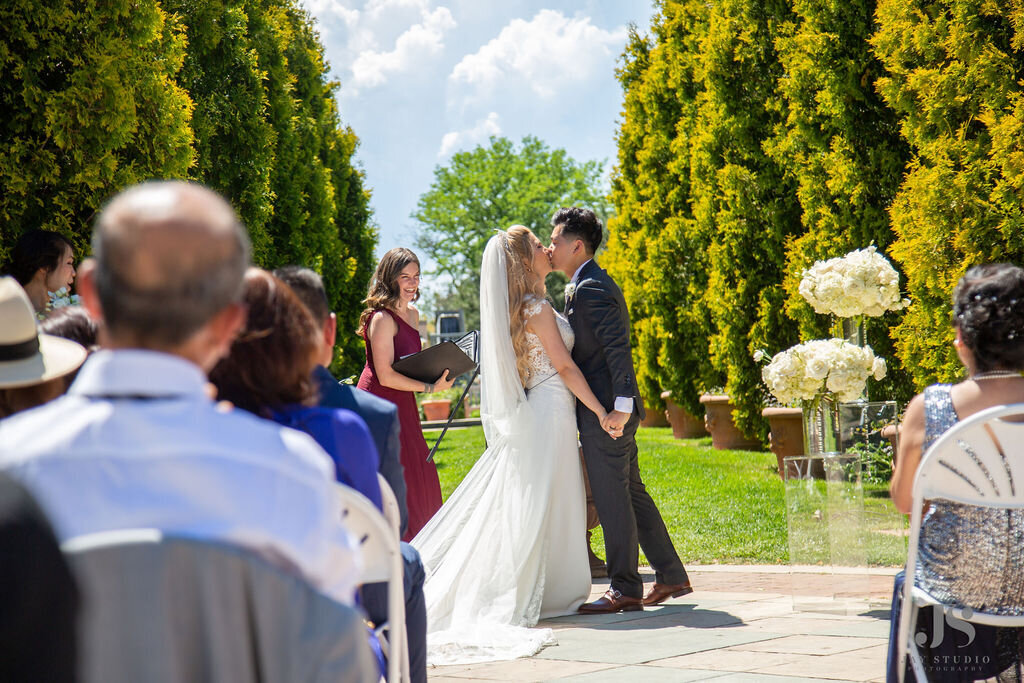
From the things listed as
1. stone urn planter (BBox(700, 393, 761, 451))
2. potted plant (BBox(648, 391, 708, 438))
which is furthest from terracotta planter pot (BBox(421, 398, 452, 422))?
stone urn planter (BBox(700, 393, 761, 451))

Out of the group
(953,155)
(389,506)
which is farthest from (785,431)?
(389,506)

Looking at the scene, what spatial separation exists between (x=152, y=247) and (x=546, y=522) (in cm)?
446

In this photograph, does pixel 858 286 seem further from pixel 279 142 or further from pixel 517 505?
pixel 279 142

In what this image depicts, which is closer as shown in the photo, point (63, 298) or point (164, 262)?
point (164, 262)

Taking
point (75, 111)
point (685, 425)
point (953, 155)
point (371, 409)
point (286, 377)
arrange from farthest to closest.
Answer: point (685, 425) → point (953, 155) → point (75, 111) → point (371, 409) → point (286, 377)

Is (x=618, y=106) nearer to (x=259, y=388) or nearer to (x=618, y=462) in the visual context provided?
(x=618, y=462)

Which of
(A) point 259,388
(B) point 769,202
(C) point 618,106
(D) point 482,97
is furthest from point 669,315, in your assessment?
(D) point 482,97

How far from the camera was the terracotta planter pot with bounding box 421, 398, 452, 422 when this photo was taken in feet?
80.8

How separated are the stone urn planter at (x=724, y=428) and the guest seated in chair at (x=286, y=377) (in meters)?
12.5

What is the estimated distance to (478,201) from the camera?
51094 millimetres

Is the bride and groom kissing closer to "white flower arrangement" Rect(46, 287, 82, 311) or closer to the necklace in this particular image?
"white flower arrangement" Rect(46, 287, 82, 311)

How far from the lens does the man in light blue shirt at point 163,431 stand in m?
1.13

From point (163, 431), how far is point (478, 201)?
5052cm

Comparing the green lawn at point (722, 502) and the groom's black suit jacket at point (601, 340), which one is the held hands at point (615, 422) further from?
the green lawn at point (722, 502)
